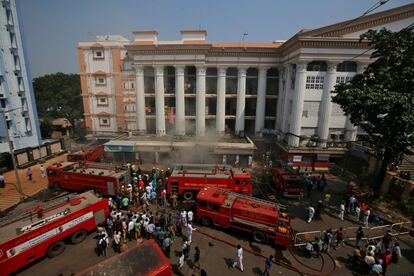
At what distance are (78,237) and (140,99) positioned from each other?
88.2ft

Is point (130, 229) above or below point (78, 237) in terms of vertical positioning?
above

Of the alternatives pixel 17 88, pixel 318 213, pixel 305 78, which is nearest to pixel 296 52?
pixel 305 78

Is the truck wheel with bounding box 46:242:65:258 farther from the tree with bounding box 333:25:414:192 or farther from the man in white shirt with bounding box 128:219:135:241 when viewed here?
the tree with bounding box 333:25:414:192

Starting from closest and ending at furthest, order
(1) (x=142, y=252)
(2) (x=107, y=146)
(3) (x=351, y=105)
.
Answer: (1) (x=142, y=252)
(3) (x=351, y=105)
(2) (x=107, y=146)

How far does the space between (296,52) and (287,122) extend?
10512mm

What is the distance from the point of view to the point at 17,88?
30922 mm

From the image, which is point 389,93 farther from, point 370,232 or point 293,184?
point 293,184

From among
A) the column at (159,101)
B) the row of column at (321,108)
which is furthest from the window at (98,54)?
the row of column at (321,108)

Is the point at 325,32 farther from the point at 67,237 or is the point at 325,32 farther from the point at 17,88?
the point at 17,88

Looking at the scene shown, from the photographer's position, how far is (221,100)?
123ft

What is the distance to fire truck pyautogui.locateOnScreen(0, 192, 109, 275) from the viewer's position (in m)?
11.4

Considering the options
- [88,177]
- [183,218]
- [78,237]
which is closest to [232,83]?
[88,177]

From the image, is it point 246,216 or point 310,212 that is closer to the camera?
point 246,216

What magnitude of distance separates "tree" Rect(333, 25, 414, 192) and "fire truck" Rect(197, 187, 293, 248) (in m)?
10.9
